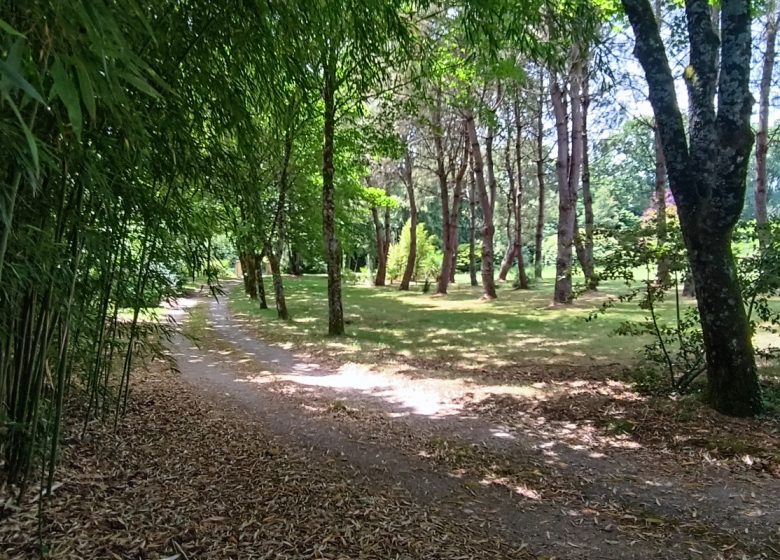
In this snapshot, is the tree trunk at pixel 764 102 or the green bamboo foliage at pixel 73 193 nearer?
the green bamboo foliage at pixel 73 193

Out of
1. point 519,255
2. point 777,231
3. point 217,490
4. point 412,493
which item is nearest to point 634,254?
point 777,231

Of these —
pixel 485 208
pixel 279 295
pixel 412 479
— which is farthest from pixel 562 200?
pixel 412 479

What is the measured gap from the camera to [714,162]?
4.07 metres

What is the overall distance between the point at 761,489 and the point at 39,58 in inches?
156

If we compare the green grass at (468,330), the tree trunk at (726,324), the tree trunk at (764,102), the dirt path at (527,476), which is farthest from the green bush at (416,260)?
the tree trunk at (726,324)

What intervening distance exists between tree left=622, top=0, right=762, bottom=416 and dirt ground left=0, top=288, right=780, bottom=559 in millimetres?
535

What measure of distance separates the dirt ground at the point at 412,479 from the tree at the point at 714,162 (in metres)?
0.54

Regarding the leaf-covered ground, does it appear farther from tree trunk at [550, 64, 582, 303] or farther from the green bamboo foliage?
tree trunk at [550, 64, 582, 303]

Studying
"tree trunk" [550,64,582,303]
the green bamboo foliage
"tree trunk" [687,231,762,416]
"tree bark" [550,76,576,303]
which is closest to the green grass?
"tree bark" [550,76,576,303]

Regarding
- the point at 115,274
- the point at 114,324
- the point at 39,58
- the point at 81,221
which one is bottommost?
the point at 114,324

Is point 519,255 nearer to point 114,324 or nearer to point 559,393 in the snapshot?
point 559,393

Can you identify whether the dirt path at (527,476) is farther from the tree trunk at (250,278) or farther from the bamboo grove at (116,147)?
the tree trunk at (250,278)

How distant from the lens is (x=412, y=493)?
295 cm

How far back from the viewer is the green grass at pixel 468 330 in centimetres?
736
